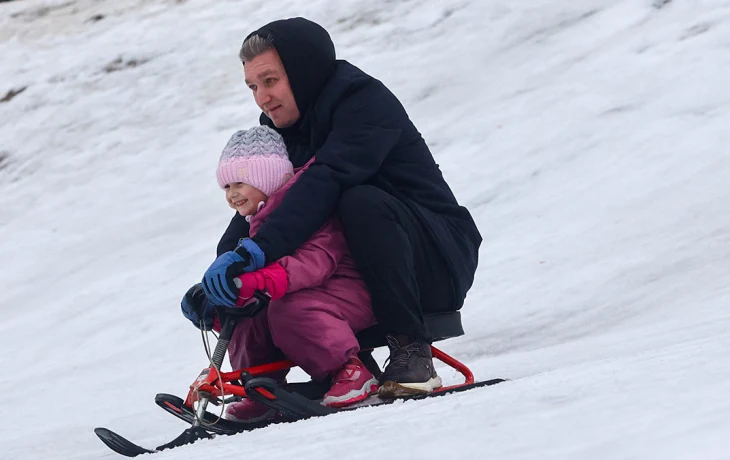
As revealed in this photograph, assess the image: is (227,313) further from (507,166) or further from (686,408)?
(507,166)

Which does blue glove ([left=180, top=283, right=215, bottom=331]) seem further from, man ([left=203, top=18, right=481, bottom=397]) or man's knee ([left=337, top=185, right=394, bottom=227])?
man's knee ([left=337, top=185, right=394, bottom=227])

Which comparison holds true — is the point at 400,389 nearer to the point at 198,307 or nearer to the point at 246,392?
the point at 246,392

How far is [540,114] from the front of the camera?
6.97m

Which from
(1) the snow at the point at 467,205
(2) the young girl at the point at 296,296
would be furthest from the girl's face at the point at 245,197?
(1) the snow at the point at 467,205

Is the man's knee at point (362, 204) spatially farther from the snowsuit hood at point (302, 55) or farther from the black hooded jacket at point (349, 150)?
the snowsuit hood at point (302, 55)

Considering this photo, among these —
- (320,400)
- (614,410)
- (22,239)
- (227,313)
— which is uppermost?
(614,410)

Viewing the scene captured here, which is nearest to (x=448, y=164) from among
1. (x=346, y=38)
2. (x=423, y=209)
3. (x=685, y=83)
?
(x=685, y=83)

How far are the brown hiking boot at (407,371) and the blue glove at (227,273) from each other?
18.9 inches

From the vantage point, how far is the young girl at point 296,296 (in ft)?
8.97

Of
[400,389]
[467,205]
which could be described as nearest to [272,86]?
[400,389]

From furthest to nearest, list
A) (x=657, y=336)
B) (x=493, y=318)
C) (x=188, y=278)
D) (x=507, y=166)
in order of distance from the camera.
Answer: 1. (x=507, y=166)
2. (x=188, y=278)
3. (x=493, y=318)
4. (x=657, y=336)

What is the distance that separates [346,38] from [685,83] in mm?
3640

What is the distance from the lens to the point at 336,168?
2854 mm

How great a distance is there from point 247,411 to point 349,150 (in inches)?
35.1
